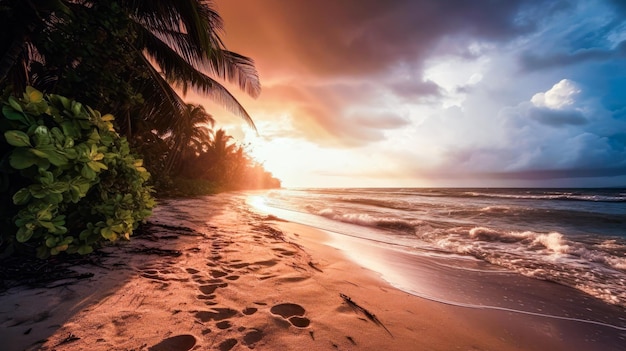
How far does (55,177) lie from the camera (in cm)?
175

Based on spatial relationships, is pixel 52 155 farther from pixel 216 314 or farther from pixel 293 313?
pixel 293 313

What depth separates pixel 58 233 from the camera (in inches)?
73.7

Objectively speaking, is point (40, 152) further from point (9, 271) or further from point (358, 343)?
point (358, 343)

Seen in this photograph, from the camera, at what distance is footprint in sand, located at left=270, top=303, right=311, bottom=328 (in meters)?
1.62

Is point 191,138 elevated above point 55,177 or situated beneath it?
elevated above

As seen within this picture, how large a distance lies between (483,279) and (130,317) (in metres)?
3.69

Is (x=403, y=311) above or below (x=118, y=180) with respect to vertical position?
below

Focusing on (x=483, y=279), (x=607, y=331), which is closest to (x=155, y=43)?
(x=483, y=279)

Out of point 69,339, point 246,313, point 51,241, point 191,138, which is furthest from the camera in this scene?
point 191,138

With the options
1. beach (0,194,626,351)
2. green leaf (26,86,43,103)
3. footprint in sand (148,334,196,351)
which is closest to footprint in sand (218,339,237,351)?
beach (0,194,626,351)

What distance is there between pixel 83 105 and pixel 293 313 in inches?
160

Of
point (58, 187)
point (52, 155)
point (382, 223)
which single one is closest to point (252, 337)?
point (58, 187)

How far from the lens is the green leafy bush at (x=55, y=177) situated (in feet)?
5.27

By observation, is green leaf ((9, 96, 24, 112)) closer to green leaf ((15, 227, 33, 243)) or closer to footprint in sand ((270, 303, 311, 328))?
green leaf ((15, 227, 33, 243))
